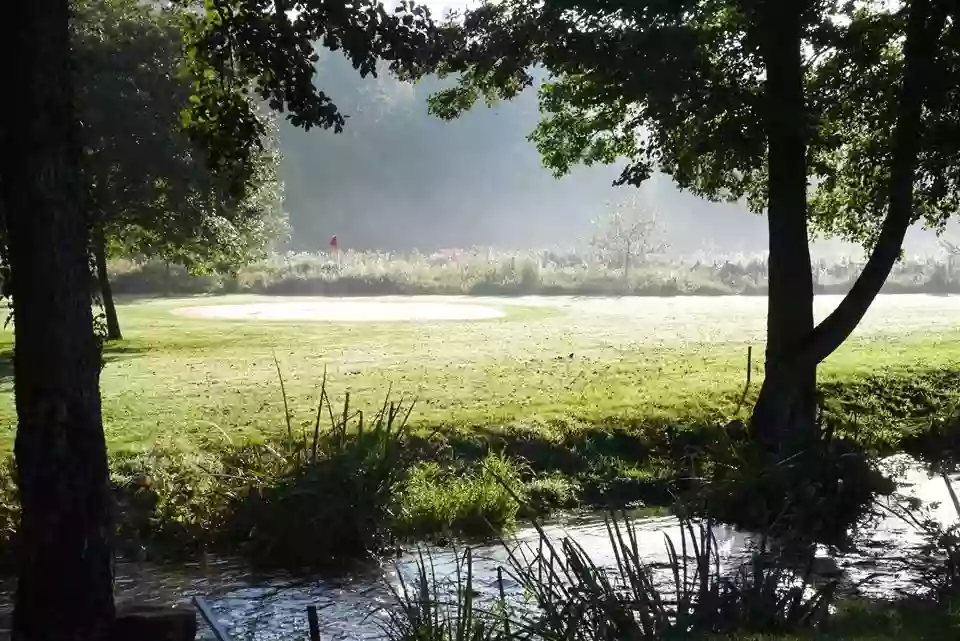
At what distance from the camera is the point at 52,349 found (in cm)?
807

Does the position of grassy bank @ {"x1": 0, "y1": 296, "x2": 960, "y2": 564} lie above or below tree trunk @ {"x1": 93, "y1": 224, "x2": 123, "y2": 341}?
below

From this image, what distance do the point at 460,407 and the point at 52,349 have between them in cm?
986

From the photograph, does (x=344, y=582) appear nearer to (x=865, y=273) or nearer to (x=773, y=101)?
(x=773, y=101)

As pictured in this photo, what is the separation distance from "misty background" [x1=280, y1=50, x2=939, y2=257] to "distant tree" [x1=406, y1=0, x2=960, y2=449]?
107 metres

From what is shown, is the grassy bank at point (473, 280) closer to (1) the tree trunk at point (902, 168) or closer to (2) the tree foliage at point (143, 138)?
(2) the tree foliage at point (143, 138)

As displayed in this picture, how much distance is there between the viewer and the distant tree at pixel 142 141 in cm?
2467

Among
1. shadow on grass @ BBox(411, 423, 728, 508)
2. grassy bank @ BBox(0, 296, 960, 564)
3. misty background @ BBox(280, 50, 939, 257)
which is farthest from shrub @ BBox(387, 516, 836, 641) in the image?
misty background @ BBox(280, 50, 939, 257)

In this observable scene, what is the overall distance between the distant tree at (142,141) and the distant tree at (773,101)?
31.9 feet

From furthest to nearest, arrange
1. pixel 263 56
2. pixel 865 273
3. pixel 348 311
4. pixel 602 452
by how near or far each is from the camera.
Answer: pixel 348 311 < pixel 602 452 < pixel 865 273 < pixel 263 56

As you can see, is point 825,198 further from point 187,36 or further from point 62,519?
point 62,519

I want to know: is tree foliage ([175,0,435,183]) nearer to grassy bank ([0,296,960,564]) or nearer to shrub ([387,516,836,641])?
grassy bank ([0,296,960,564])

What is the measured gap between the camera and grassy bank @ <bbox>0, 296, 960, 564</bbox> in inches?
501

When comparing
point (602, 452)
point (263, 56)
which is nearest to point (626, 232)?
point (602, 452)

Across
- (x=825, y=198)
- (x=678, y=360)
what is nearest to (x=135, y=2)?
(x=678, y=360)
